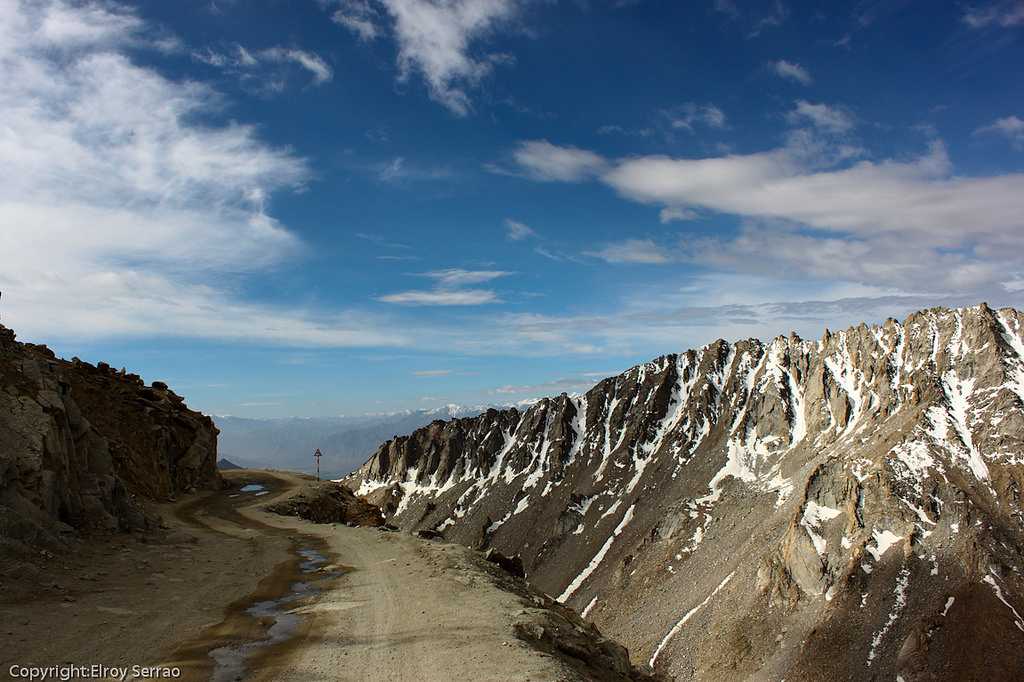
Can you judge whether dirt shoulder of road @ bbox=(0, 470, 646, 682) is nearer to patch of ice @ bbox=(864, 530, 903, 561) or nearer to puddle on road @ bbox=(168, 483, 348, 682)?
puddle on road @ bbox=(168, 483, 348, 682)

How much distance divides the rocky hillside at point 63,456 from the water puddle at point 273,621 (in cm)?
965

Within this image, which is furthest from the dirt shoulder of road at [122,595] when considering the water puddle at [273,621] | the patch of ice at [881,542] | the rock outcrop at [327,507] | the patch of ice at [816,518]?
the patch of ice at [881,542]

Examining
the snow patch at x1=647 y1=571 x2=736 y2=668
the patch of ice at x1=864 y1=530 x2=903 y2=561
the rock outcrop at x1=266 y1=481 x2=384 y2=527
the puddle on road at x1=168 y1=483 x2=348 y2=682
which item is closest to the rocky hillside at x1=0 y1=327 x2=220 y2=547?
the puddle on road at x1=168 y1=483 x2=348 y2=682

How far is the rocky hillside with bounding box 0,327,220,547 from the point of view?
74.5 feet

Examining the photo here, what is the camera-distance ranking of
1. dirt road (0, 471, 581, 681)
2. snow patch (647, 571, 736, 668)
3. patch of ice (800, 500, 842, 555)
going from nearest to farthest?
dirt road (0, 471, 581, 681), snow patch (647, 571, 736, 668), patch of ice (800, 500, 842, 555)

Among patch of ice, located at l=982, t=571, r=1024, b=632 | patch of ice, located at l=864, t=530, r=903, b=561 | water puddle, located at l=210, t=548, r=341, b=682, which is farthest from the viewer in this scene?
patch of ice, located at l=864, t=530, r=903, b=561

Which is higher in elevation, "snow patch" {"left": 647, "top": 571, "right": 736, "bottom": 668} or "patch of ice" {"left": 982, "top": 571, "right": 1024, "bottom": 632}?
"patch of ice" {"left": 982, "top": 571, "right": 1024, "bottom": 632}

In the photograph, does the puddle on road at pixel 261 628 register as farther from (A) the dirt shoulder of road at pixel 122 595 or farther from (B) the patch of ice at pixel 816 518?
(B) the patch of ice at pixel 816 518

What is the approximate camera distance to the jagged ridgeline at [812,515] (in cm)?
8412

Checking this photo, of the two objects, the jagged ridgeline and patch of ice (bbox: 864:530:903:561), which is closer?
the jagged ridgeline

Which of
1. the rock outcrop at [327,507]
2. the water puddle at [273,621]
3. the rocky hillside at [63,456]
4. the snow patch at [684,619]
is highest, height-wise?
the rocky hillside at [63,456]

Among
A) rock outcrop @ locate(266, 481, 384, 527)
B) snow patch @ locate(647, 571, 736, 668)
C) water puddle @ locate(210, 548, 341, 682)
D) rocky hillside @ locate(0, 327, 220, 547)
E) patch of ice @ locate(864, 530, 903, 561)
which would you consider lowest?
snow patch @ locate(647, 571, 736, 668)

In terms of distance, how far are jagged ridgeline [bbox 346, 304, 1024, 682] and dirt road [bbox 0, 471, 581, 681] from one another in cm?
8467

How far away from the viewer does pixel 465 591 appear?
20828mm
